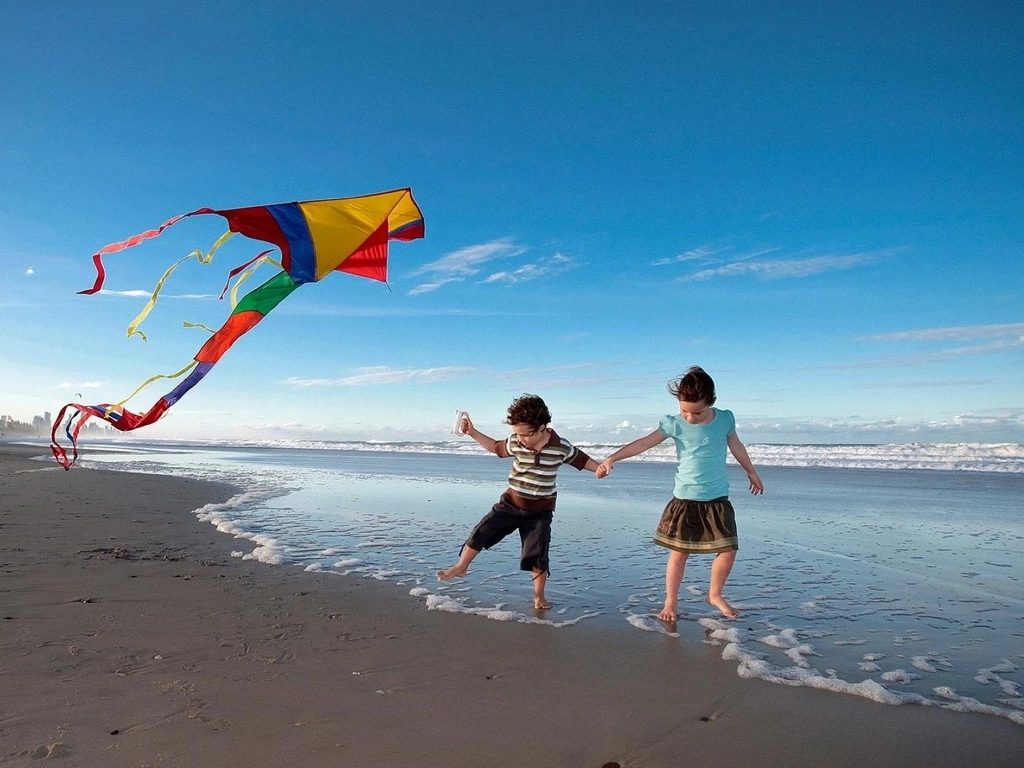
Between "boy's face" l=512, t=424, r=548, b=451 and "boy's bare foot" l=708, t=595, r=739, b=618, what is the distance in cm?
165

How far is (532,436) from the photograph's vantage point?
505cm

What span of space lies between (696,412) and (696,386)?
0.64 ft

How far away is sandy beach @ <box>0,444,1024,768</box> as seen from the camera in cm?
266

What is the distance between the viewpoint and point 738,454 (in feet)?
16.2

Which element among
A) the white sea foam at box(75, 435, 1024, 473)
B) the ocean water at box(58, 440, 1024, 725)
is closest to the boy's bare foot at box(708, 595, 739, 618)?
the ocean water at box(58, 440, 1024, 725)

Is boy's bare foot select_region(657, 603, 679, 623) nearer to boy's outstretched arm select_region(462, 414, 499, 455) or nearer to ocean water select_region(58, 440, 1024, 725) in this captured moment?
ocean water select_region(58, 440, 1024, 725)

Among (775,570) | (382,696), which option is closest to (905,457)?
(775,570)

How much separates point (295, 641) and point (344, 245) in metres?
3.17

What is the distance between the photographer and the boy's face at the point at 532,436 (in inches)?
198

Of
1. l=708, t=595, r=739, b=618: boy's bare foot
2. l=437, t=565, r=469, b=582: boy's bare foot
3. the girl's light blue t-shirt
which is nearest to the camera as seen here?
l=708, t=595, r=739, b=618: boy's bare foot

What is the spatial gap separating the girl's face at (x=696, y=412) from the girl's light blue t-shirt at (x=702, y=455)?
3cm

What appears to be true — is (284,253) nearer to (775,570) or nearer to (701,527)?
(701,527)

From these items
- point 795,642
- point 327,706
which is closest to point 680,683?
point 795,642

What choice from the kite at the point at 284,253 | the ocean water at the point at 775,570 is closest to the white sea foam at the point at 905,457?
the ocean water at the point at 775,570
